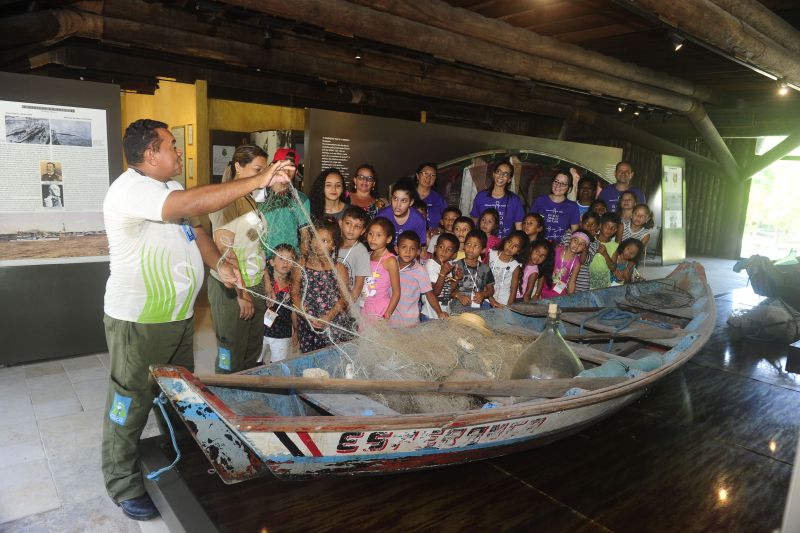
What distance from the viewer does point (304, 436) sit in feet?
6.78

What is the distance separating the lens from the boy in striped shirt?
13.8ft

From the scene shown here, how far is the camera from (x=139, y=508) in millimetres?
2781

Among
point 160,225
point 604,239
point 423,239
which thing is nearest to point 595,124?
point 604,239

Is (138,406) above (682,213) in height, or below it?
below

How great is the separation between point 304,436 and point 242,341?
6.13ft

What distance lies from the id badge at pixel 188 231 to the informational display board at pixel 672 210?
35.4ft

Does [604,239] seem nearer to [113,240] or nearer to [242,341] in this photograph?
[242,341]

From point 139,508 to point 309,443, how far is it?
133 cm

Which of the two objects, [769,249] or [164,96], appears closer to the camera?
[164,96]

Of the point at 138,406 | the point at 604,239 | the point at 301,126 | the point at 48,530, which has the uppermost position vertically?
the point at 301,126

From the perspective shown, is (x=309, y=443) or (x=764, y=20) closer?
(x=309, y=443)

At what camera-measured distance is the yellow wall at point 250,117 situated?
8445 mm

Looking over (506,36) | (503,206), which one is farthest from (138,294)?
(506,36)

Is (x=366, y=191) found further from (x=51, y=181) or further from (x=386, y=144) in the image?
(x=51, y=181)
